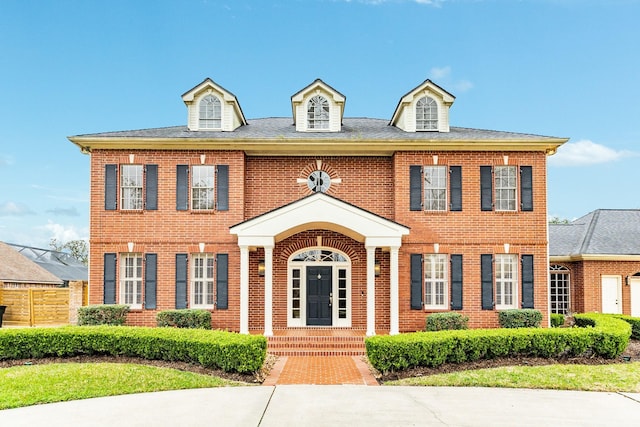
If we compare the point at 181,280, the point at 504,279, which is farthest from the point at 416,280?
the point at 181,280

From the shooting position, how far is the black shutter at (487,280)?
55.1ft

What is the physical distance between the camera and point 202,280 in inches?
665

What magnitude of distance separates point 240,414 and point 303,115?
1217 centimetres

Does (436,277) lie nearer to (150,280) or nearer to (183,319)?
(183,319)

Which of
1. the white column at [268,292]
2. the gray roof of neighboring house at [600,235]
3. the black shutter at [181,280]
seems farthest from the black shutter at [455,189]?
the black shutter at [181,280]

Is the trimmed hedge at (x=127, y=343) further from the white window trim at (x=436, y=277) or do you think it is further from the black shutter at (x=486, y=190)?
the black shutter at (x=486, y=190)

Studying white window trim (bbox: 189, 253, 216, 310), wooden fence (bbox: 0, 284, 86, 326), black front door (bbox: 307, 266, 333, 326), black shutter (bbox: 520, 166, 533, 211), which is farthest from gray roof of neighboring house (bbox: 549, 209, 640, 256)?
wooden fence (bbox: 0, 284, 86, 326)

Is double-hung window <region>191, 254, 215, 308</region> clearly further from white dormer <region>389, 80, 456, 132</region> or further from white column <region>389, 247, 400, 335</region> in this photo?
white dormer <region>389, 80, 456, 132</region>

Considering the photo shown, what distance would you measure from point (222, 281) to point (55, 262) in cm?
2671

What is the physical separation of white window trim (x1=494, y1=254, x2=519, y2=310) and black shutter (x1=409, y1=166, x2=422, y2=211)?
3023 millimetres

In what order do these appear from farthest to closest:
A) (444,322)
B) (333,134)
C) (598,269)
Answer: (598,269) → (333,134) → (444,322)

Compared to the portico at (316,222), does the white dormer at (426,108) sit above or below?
above

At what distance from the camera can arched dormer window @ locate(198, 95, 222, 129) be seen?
18.1 metres

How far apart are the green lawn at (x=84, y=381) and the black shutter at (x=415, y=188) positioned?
8836 millimetres
